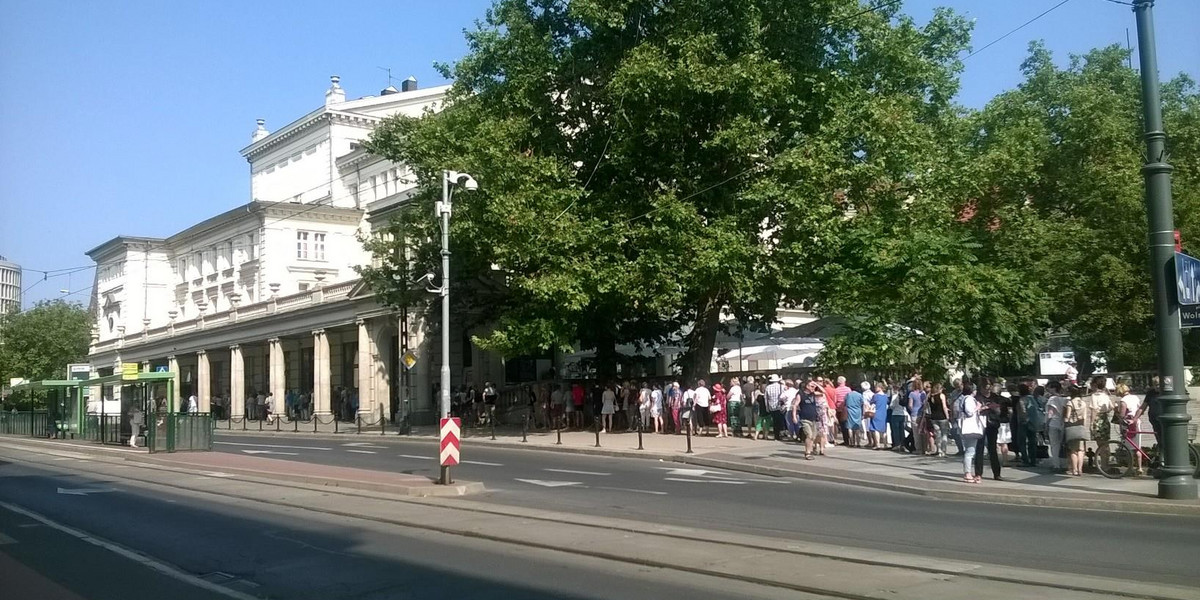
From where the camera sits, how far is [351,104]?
72.2m

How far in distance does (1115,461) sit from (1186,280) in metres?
5.20

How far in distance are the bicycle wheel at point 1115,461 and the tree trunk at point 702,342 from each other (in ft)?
48.0

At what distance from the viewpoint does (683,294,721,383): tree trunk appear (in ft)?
108

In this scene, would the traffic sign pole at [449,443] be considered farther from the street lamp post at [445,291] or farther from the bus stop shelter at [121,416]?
the bus stop shelter at [121,416]

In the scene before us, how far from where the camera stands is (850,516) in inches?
581

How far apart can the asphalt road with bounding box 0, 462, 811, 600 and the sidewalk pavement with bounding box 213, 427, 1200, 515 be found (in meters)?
8.73

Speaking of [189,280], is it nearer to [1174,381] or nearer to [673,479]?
[673,479]

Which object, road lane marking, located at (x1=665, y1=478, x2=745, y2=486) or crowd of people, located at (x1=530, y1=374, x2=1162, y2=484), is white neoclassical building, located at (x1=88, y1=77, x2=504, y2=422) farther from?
road lane marking, located at (x1=665, y1=478, x2=745, y2=486)

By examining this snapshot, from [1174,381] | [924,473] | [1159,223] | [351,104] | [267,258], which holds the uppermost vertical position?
[351,104]

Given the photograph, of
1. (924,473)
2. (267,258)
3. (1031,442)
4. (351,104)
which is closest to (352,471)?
(924,473)

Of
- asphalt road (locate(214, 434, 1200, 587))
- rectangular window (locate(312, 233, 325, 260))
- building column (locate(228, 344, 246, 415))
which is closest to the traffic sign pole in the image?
asphalt road (locate(214, 434, 1200, 587))

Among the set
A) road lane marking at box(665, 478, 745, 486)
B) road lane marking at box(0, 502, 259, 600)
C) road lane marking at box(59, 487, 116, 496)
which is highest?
road lane marking at box(59, 487, 116, 496)

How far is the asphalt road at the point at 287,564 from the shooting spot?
31.8 ft

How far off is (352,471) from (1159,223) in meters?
16.1
